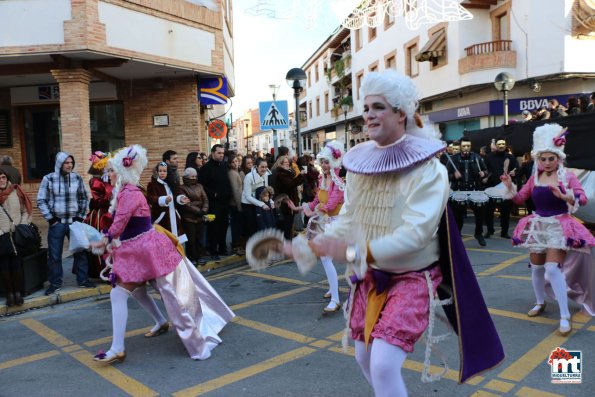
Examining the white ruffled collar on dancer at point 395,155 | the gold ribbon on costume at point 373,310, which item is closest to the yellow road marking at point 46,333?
the gold ribbon on costume at point 373,310

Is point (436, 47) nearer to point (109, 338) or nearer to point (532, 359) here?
point (532, 359)

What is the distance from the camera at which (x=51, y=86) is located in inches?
529

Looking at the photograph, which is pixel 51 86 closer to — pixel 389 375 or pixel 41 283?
pixel 41 283

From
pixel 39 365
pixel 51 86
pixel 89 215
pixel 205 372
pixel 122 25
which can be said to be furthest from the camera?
pixel 51 86

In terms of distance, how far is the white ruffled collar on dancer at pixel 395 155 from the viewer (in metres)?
2.42

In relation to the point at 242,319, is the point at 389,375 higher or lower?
higher

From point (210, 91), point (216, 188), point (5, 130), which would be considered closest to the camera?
point (216, 188)

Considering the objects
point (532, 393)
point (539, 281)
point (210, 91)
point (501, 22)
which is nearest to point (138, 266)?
point (532, 393)

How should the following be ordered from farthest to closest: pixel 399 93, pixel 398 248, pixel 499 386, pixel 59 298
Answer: pixel 59 298
pixel 499 386
pixel 399 93
pixel 398 248

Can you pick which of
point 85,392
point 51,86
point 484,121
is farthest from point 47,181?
point 484,121

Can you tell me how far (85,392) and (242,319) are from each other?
2.00 metres

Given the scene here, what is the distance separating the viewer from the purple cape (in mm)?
2547

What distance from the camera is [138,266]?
456 cm

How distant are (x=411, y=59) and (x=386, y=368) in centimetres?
2578
